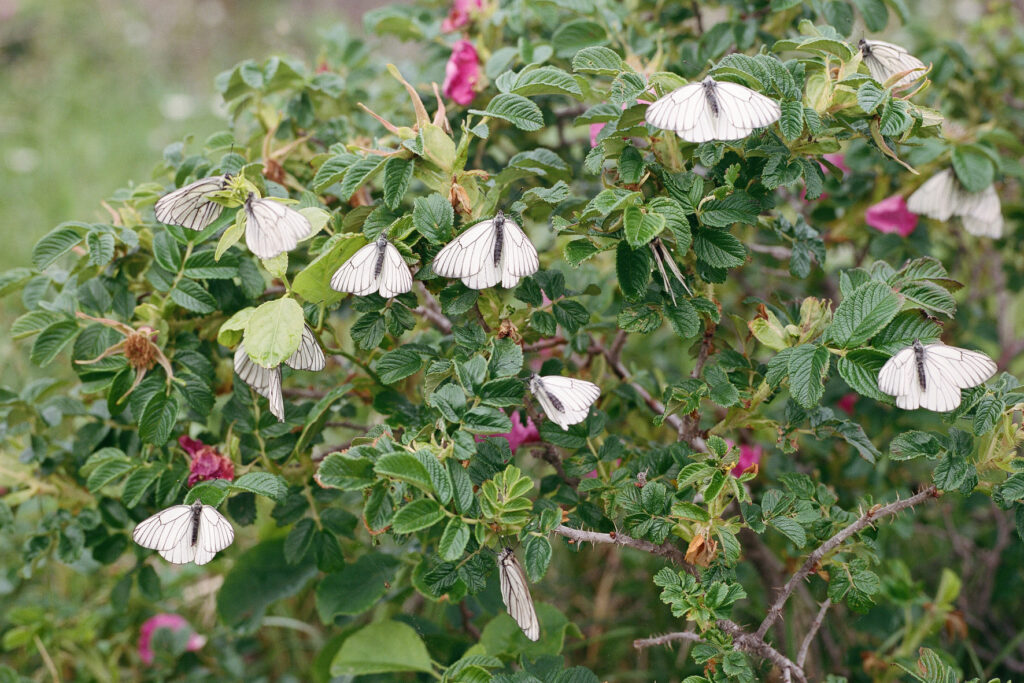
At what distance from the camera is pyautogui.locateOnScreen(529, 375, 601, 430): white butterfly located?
0.85m

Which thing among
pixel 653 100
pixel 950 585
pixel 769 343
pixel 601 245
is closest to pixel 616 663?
pixel 950 585

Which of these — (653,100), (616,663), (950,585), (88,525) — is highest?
(653,100)

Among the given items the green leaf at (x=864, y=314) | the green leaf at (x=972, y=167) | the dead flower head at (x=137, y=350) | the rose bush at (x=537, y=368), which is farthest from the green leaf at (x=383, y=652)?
the green leaf at (x=972, y=167)

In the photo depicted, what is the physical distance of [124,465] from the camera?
104 cm

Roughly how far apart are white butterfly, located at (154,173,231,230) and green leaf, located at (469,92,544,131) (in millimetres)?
310

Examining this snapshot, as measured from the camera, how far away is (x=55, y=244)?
996 millimetres

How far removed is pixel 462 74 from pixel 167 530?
0.75 meters

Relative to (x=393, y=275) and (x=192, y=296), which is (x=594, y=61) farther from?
(x=192, y=296)

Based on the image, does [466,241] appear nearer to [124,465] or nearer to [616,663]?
[124,465]

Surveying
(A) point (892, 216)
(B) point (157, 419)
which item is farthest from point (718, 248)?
(B) point (157, 419)

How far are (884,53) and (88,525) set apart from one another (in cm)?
122

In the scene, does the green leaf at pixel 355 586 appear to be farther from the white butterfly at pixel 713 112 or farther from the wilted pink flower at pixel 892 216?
the wilted pink flower at pixel 892 216

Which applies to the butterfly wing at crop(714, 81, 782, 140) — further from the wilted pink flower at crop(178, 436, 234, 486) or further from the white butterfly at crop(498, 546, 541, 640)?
the wilted pink flower at crop(178, 436, 234, 486)

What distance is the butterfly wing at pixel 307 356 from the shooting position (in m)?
0.91
